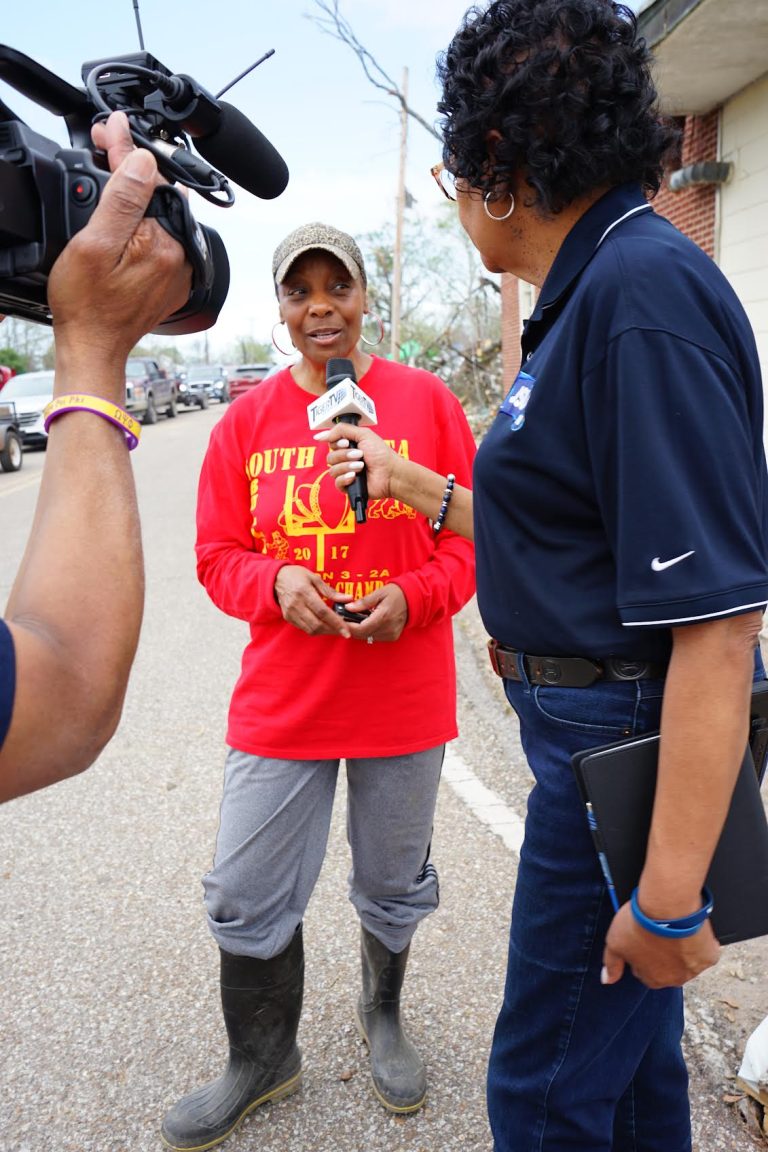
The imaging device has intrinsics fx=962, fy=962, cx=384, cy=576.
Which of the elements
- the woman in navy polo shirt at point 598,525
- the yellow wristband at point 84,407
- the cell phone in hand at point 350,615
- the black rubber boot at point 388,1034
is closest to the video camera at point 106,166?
the yellow wristband at point 84,407

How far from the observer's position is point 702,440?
130 centimetres

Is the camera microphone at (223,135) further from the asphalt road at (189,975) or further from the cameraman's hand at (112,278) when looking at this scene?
the asphalt road at (189,975)

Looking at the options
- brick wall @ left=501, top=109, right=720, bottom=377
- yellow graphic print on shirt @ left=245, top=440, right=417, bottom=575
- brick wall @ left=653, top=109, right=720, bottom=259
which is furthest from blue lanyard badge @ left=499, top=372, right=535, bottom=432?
brick wall @ left=653, top=109, right=720, bottom=259

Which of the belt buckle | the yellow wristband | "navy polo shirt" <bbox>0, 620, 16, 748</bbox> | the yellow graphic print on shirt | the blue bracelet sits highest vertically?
the yellow wristband

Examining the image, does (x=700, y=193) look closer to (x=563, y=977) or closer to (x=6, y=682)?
(x=563, y=977)

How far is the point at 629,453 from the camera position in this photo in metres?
1.32

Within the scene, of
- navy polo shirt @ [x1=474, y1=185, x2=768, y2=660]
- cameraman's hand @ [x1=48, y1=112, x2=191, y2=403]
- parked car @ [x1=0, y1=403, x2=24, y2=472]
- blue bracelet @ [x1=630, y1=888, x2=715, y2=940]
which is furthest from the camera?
parked car @ [x1=0, y1=403, x2=24, y2=472]

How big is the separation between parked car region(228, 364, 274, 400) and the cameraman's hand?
3487cm

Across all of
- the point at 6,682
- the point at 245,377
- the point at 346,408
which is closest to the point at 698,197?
the point at 346,408

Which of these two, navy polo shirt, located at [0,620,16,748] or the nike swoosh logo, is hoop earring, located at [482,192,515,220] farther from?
navy polo shirt, located at [0,620,16,748]

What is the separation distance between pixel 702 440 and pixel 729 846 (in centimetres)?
64

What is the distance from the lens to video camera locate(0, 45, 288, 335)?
3.85 feet

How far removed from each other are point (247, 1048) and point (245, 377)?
40677 millimetres

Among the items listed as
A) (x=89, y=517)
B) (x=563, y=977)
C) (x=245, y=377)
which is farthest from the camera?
(x=245, y=377)
